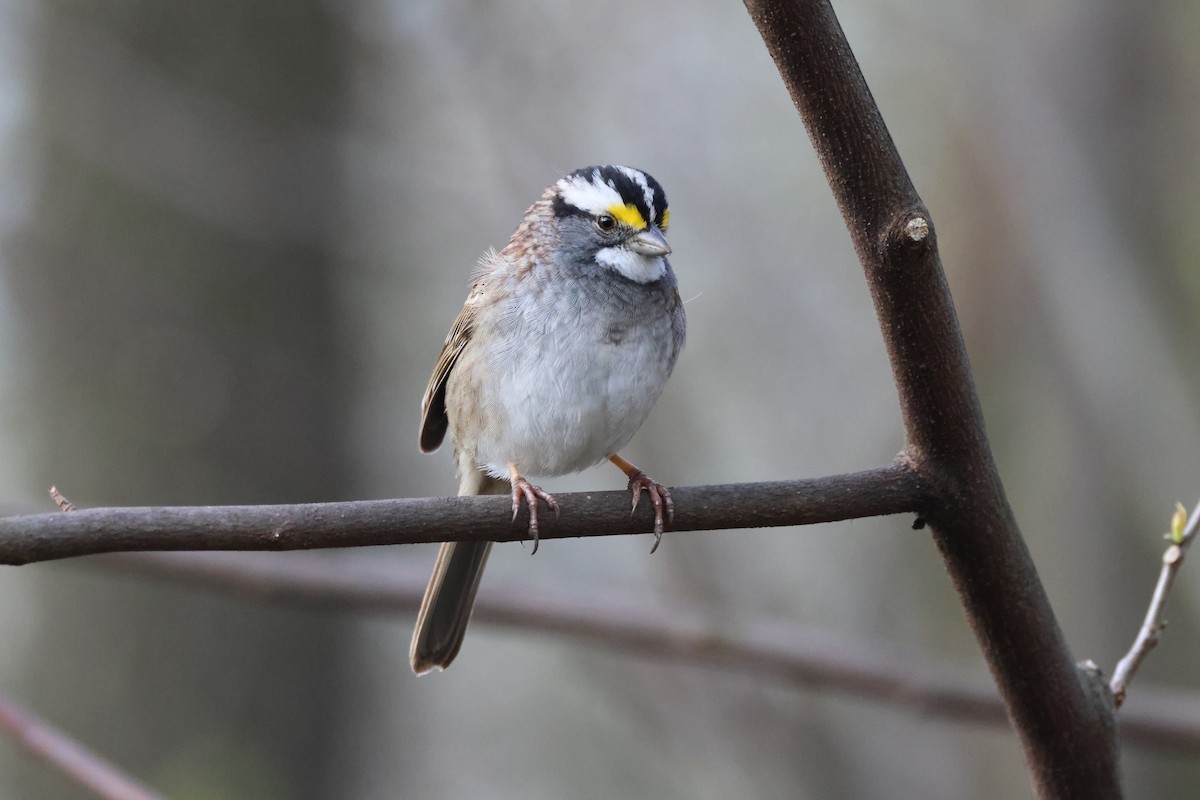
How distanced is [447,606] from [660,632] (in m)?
1.40

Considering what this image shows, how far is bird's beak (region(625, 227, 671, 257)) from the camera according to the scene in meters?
3.61

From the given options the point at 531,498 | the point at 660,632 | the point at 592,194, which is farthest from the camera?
the point at 660,632

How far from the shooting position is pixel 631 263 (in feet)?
12.1

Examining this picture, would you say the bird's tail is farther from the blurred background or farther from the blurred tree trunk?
the blurred tree trunk

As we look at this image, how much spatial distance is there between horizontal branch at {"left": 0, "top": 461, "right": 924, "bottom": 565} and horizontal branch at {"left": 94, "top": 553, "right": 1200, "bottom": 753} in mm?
2517

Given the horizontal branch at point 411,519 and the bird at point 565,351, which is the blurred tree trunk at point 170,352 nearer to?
the bird at point 565,351

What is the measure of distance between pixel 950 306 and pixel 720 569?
4.49 m

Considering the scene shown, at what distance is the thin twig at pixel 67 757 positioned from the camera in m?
3.02

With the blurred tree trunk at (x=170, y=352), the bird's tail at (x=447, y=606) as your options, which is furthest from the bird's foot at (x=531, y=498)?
the blurred tree trunk at (x=170, y=352)

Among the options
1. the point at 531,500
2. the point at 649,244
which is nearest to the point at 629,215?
the point at 649,244

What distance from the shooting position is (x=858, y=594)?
739 centimetres

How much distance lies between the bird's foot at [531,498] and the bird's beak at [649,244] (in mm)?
741

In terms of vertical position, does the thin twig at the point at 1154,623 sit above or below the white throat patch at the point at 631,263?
below

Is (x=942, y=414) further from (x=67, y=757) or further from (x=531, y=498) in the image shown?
(x=67, y=757)
